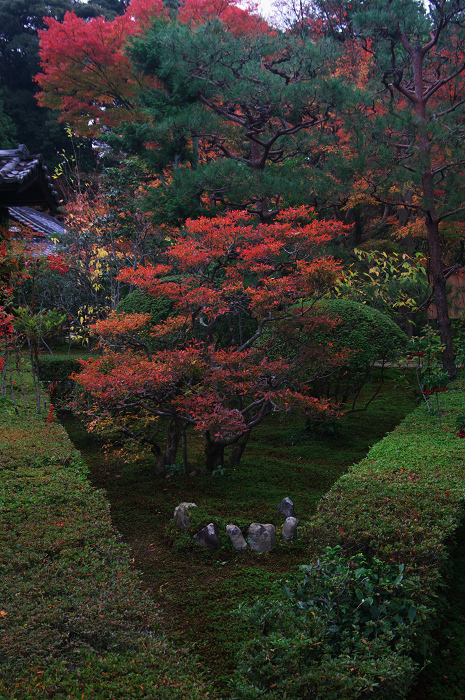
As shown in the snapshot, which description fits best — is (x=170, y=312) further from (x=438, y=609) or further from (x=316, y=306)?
(x=438, y=609)

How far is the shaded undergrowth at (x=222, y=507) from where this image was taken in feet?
11.7

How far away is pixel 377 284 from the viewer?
10.7 meters

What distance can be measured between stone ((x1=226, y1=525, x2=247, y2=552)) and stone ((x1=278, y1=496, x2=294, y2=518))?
29.5 inches

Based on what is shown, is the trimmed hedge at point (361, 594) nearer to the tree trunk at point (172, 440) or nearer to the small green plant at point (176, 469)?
the small green plant at point (176, 469)

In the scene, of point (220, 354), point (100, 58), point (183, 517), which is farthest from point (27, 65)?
point (183, 517)

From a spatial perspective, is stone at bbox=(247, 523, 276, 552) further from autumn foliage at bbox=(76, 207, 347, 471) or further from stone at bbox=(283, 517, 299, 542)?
autumn foliage at bbox=(76, 207, 347, 471)

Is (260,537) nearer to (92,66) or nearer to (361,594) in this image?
(361,594)

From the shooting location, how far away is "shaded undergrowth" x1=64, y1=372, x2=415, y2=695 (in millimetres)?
3559

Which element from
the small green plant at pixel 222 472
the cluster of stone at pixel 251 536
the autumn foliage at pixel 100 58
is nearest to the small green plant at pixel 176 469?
the small green plant at pixel 222 472

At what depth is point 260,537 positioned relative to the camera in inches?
180

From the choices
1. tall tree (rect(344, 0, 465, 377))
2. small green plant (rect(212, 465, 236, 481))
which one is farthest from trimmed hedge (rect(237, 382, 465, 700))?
tall tree (rect(344, 0, 465, 377))

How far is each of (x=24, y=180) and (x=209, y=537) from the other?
15.6 ft

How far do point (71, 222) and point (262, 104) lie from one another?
7592mm

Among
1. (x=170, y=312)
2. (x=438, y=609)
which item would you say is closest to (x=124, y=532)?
(x=438, y=609)
